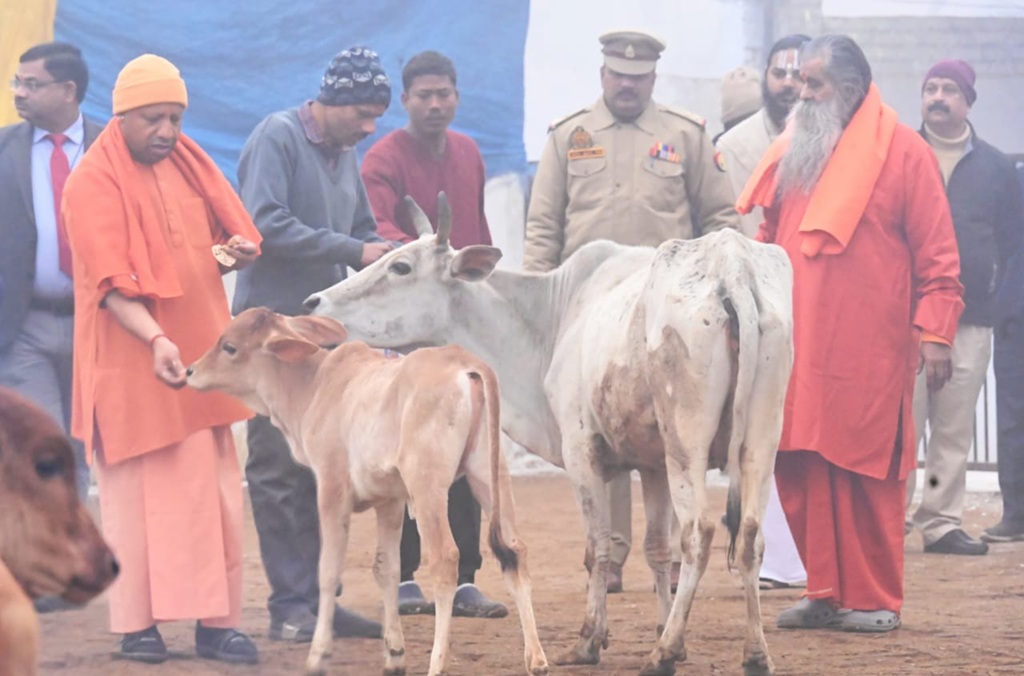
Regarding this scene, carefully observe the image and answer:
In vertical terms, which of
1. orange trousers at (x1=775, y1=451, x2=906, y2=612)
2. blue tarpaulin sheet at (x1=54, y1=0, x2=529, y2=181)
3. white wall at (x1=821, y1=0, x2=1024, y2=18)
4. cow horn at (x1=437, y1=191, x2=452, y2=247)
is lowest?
orange trousers at (x1=775, y1=451, x2=906, y2=612)

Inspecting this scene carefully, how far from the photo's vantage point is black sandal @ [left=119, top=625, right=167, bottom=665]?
583 centimetres

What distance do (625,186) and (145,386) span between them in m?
2.74

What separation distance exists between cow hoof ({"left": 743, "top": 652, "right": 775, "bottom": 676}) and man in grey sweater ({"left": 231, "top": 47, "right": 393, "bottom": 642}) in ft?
5.00

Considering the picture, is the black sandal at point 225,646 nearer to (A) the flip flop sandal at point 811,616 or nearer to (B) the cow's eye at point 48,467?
(A) the flip flop sandal at point 811,616

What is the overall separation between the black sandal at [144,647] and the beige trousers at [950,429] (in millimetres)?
4697

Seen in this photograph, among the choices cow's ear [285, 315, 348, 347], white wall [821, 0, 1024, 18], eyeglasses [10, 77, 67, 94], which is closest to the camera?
cow's ear [285, 315, 348, 347]

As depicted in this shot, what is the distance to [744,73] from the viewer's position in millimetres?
10391

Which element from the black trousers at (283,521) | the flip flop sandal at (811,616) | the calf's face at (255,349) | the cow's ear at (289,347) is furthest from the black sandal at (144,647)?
the flip flop sandal at (811,616)

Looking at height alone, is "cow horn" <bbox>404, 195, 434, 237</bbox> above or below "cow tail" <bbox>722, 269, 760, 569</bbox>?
above

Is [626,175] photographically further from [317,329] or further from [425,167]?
[317,329]

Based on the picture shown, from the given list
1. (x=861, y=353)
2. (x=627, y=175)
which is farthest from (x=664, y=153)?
(x=861, y=353)

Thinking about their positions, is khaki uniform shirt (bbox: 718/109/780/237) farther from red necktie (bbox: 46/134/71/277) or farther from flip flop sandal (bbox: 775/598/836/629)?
red necktie (bbox: 46/134/71/277)

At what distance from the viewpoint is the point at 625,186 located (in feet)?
25.7

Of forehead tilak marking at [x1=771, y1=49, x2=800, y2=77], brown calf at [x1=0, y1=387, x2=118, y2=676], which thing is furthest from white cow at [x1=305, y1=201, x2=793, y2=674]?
brown calf at [x1=0, y1=387, x2=118, y2=676]
